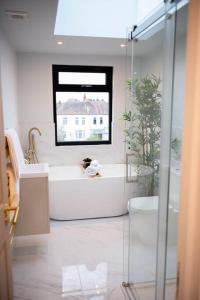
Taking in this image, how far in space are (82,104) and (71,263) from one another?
2.68 m

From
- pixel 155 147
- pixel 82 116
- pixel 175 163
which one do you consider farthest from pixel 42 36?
pixel 175 163

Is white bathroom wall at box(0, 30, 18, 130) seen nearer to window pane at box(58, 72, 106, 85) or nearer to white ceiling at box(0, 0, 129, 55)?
white ceiling at box(0, 0, 129, 55)

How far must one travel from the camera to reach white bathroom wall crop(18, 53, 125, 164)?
164 inches

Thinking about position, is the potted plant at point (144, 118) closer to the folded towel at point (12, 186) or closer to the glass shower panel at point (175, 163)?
the glass shower panel at point (175, 163)

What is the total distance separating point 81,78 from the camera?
4348 millimetres

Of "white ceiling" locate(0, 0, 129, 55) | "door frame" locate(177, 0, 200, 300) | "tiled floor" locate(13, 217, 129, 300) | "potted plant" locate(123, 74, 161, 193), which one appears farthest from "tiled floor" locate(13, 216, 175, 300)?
"white ceiling" locate(0, 0, 129, 55)

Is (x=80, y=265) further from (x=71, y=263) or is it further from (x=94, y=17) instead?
(x=94, y=17)

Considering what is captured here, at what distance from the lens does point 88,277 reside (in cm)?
243

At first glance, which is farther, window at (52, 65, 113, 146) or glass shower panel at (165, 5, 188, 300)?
window at (52, 65, 113, 146)

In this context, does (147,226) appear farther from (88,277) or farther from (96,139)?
(96,139)

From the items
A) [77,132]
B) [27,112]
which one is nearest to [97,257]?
[77,132]

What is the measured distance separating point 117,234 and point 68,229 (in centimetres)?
66

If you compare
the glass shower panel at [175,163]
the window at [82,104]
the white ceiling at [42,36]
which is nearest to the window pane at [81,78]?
the window at [82,104]

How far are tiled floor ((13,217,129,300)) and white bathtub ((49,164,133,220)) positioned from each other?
17 centimetres
